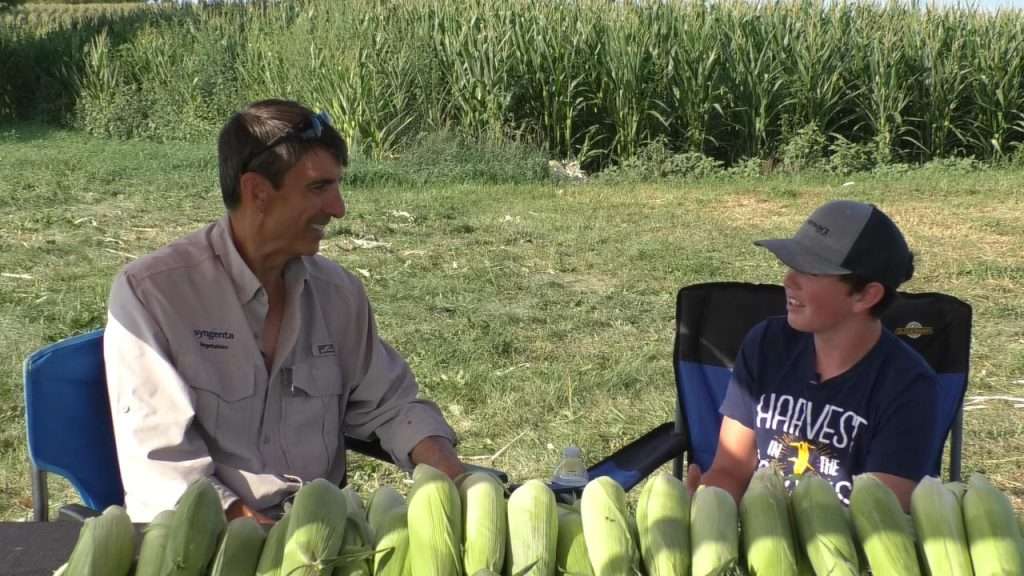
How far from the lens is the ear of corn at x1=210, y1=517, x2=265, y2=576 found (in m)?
1.90

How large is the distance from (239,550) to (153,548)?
14 centimetres

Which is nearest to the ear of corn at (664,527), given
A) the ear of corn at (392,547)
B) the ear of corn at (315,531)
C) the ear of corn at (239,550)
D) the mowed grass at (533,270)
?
the ear of corn at (392,547)

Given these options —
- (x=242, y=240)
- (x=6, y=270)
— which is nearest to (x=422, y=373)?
(x=242, y=240)

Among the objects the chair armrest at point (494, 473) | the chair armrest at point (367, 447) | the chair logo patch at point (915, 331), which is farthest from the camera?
the chair logo patch at point (915, 331)

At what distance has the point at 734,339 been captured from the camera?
402 centimetres

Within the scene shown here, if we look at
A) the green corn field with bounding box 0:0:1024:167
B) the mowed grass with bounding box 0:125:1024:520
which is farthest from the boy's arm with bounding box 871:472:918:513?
the green corn field with bounding box 0:0:1024:167

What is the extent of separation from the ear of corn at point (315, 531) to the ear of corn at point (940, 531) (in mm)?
951

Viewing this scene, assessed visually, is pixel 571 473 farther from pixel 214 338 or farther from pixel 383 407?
pixel 214 338

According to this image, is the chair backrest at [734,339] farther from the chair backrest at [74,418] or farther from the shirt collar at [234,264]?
the chair backrest at [74,418]

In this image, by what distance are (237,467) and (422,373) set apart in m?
3.41

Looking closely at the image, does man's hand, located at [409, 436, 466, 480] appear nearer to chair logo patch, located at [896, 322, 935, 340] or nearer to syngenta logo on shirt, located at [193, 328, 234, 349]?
Answer: syngenta logo on shirt, located at [193, 328, 234, 349]

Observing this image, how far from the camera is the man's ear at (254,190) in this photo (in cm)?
310

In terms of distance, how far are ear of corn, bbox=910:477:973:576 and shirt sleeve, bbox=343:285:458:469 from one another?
1598 mm

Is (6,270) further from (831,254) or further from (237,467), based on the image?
(831,254)
